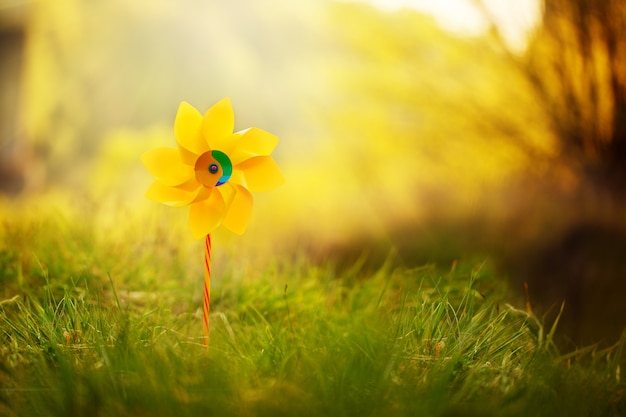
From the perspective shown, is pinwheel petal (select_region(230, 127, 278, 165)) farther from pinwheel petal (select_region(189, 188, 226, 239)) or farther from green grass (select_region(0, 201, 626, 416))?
green grass (select_region(0, 201, 626, 416))

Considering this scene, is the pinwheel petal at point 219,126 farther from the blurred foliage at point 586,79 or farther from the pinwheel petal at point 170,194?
the blurred foliage at point 586,79

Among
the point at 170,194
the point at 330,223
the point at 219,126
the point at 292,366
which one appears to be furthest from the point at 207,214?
the point at 330,223

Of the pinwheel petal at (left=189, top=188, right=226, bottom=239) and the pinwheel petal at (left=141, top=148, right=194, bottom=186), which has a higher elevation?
the pinwheel petal at (left=141, top=148, right=194, bottom=186)

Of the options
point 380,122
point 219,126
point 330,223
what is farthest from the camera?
point 380,122

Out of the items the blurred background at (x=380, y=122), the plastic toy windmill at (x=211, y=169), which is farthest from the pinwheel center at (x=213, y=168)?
the blurred background at (x=380, y=122)

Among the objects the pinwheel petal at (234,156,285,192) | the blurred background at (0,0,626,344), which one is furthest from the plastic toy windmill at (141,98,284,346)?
the blurred background at (0,0,626,344)

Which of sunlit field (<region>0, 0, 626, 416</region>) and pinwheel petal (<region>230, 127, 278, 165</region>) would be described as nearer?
sunlit field (<region>0, 0, 626, 416</region>)

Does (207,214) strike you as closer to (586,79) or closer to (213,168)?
(213,168)

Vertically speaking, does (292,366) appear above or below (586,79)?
below
